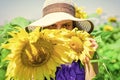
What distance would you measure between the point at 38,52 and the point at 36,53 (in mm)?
14

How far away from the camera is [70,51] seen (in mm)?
2055

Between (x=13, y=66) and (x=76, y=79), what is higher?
(x=13, y=66)

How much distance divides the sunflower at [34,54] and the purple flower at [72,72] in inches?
10.3

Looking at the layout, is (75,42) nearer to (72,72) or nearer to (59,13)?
(72,72)

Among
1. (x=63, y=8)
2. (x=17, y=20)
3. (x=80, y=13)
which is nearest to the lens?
(x=63, y=8)

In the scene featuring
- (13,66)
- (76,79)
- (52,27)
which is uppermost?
(52,27)

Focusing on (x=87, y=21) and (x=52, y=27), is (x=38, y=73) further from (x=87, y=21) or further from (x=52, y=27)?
(x=87, y=21)

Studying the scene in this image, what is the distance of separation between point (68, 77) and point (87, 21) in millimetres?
496

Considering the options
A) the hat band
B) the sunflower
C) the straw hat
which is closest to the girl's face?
the straw hat

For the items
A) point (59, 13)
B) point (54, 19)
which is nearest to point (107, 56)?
point (54, 19)

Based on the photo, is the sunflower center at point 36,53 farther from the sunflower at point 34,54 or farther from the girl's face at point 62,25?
the girl's face at point 62,25

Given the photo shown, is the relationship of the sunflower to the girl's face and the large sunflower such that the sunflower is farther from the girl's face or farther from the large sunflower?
the girl's face

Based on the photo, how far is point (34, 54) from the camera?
1950 millimetres

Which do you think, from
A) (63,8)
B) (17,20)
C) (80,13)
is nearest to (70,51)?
(63,8)
